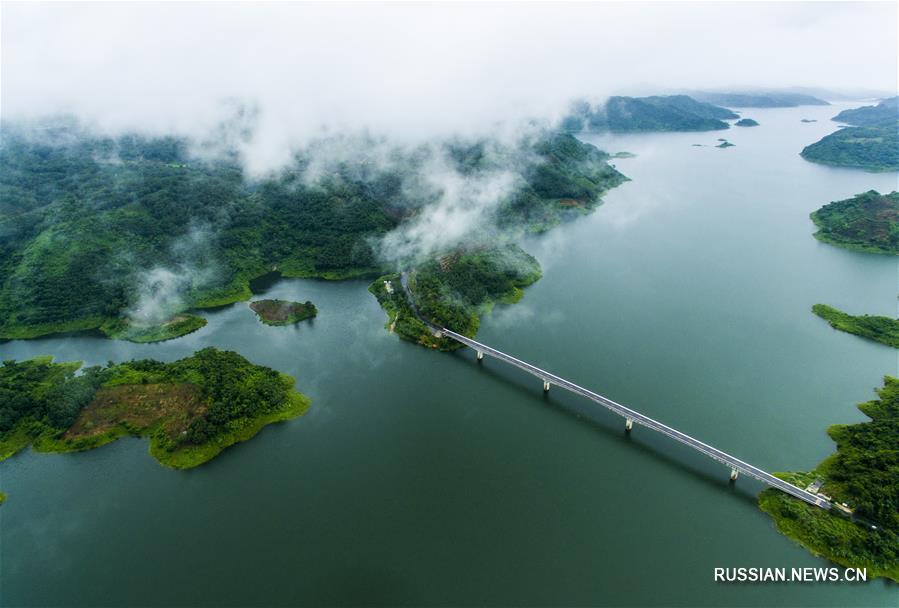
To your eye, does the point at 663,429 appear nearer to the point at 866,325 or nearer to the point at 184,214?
the point at 866,325

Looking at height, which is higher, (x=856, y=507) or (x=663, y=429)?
(x=856, y=507)

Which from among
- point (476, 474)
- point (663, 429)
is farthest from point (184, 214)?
point (663, 429)

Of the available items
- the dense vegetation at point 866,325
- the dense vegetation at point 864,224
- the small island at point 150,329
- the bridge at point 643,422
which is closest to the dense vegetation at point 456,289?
the bridge at point 643,422

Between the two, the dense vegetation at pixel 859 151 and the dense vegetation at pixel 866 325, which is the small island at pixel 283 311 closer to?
the dense vegetation at pixel 866 325

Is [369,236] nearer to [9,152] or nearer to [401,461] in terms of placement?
[401,461]

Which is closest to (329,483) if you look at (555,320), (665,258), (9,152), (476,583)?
(476,583)

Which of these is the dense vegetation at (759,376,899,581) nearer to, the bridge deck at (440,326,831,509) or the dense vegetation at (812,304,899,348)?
the bridge deck at (440,326,831,509)
